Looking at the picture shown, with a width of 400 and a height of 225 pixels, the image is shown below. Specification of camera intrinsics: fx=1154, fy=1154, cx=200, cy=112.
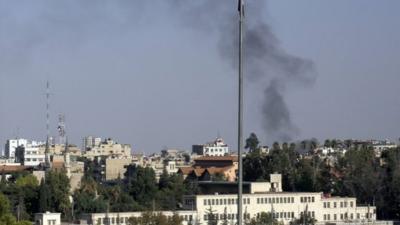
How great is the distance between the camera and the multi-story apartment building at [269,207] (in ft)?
173

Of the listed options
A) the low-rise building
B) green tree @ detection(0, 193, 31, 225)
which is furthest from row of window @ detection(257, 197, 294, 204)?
green tree @ detection(0, 193, 31, 225)

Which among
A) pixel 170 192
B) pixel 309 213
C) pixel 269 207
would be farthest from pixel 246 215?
pixel 170 192

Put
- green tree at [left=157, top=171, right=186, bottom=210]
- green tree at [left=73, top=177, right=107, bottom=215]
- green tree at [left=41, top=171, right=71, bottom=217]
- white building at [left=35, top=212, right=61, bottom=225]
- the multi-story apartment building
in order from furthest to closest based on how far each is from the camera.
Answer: green tree at [left=157, top=171, right=186, bottom=210]
green tree at [left=73, top=177, right=107, bottom=215]
green tree at [left=41, top=171, right=71, bottom=217]
the multi-story apartment building
white building at [left=35, top=212, right=61, bottom=225]

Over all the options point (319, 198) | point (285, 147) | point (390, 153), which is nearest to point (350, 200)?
point (319, 198)

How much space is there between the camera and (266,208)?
55844 millimetres

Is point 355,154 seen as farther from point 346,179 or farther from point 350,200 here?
point 350,200

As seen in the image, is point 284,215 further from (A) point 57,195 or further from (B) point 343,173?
(B) point 343,173

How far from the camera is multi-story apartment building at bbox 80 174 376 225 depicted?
5269cm

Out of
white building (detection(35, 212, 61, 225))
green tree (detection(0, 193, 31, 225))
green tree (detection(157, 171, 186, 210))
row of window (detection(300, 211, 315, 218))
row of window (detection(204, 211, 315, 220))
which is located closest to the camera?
green tree (detection(0, 193, 31, 225))

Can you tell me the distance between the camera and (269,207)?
5603 centimetres

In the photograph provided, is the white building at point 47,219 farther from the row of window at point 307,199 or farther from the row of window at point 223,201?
the row of window at point 307,199

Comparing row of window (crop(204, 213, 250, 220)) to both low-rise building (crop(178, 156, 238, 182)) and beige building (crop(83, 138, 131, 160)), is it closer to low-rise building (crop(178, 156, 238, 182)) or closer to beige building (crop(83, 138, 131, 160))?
low-rise building (crop(178, 156, 238, 182))

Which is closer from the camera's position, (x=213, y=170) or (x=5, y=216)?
(x=5, y=216)

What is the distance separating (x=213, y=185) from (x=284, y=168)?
31.7ft
